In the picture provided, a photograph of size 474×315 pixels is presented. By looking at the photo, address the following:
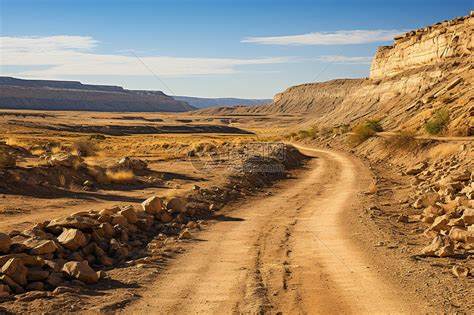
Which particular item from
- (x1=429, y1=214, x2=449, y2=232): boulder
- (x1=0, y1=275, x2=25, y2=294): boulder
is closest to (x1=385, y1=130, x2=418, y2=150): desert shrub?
(x1=429, y1=214, x2=449, y2=232): boulder

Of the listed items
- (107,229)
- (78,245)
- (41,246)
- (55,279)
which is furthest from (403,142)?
(55,279)

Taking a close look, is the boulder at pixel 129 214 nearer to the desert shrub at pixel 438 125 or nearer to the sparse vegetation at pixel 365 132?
the desert shrub at pixel 438 125

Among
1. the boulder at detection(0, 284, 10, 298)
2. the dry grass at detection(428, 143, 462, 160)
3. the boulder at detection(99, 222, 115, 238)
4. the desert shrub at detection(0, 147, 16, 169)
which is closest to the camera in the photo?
the boulder at detection(0, 284, 10, 298)

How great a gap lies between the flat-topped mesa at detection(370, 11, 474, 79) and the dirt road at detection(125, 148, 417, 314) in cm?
4567

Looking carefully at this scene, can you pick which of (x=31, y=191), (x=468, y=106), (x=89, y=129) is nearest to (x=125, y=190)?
(x=31, y=191)

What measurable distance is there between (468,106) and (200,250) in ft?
99.2

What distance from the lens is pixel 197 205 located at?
55.9ft

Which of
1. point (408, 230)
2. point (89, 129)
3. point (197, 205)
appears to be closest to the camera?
point (408, 230)

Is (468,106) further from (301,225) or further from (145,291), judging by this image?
(145,291)

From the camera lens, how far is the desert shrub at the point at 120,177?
21703 millimetres

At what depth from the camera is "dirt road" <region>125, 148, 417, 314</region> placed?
8.05 meters

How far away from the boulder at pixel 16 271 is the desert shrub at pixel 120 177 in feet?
43.6

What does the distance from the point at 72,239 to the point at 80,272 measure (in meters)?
1.58

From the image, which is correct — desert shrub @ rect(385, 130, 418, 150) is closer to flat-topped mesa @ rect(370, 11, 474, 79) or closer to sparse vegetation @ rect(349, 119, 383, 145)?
sparse vegetation @ rect(349, 119, 383, 145)
